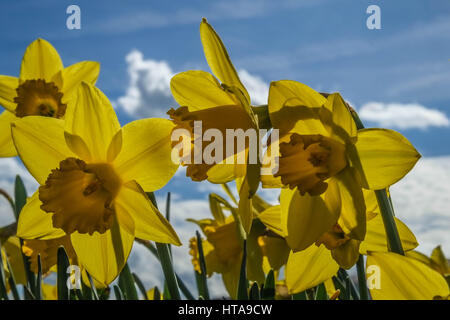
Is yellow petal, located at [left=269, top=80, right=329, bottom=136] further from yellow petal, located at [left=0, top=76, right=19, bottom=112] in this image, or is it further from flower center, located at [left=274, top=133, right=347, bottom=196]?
yellow petal, located at [left=0, top=76, right=19, bottom=112]

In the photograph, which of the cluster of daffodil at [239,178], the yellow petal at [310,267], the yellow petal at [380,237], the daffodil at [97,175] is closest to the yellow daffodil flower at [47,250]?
the cluster of daffodil at [239,178]

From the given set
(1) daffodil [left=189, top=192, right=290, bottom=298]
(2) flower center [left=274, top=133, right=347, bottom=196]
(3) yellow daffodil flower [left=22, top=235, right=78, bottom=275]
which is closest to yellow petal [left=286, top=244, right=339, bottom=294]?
(2) flower center [left=274, top=133, right=347, bottom=196]

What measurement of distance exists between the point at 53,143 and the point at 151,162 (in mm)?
382

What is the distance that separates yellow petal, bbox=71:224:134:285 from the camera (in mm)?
1540

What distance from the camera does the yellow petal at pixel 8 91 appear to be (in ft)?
9.78

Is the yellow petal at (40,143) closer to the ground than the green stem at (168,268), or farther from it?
farther from it

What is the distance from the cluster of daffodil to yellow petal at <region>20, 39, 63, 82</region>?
4.60 ft

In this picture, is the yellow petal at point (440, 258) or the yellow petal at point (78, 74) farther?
the yellow petal at point (440, 258)

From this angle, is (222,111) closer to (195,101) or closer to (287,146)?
(195,101)

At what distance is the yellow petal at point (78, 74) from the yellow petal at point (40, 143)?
1.20m

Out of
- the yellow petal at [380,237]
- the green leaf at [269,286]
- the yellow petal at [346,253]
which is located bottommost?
the green leaf at [269,286]

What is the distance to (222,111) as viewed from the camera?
133 centimetres

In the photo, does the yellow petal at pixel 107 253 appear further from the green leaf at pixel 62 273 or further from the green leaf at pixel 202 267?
the green leaf at pixel 202 267

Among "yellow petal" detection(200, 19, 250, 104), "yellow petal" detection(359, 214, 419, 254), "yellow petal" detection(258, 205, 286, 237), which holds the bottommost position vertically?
"yellow petal" detection(359, 214, 419, 254)
